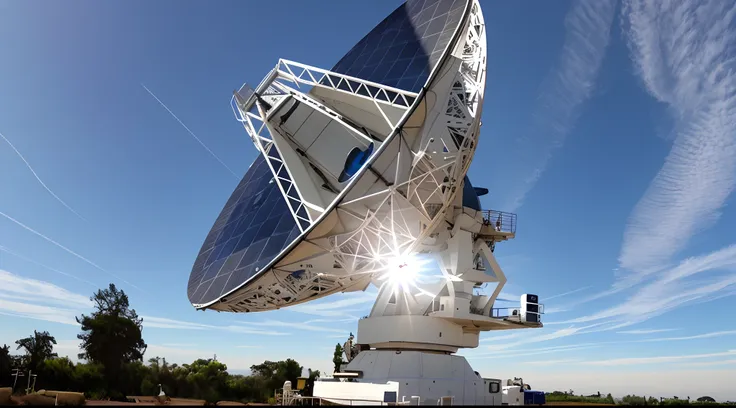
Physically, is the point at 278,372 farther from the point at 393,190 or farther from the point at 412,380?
the point at 393,190

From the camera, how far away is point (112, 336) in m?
50.2

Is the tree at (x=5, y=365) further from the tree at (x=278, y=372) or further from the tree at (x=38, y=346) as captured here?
the tree at (x=278, y=372)

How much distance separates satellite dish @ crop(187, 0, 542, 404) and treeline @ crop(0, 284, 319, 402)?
19865mm

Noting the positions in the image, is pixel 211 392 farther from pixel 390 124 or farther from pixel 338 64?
pixel 390 124

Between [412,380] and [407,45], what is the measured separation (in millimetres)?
15471

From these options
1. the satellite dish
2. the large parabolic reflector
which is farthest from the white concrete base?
the large parabolic reflector

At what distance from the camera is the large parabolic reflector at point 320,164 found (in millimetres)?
19812

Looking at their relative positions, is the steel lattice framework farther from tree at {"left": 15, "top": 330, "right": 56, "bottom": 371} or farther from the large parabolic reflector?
tree at {"left": 15, "top": 330, "right": 56, "bottom": 371}

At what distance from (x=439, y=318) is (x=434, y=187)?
278 inches

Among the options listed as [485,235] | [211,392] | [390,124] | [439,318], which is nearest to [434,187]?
[390,124]

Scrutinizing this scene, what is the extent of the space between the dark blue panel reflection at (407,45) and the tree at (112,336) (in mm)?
35263

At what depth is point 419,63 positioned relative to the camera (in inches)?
885

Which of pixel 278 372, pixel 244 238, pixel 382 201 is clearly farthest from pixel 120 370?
pixel 382 201

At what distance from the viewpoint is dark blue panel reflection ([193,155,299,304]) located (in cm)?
2225
